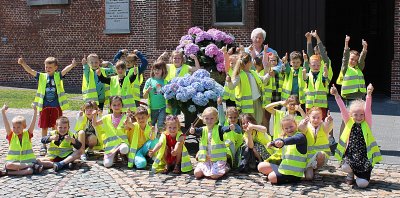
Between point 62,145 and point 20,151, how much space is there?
24.0 inches

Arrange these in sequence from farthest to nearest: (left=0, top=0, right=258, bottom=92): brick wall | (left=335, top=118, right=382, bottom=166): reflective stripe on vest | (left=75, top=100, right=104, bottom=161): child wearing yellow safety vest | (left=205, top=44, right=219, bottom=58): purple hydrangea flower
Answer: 1. (left=0, top=0, right=258, bottom=92): brick wall
2. (left=205, top=44, right=219, bottom=58): purple hydrangea flower
3. (left=75, top=100, right=104, bottom=161): child wearing yellow safety vest
4. (left=335, top=118, right=382, bottom=166): reflective stripe on vest

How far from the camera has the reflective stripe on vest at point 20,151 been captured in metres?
8.19

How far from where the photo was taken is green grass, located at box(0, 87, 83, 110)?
16078 millimetres

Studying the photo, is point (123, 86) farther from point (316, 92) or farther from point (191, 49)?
point (316, 92)

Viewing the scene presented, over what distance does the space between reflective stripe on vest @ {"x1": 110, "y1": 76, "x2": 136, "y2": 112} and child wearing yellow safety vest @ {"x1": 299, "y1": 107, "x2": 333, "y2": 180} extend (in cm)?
330

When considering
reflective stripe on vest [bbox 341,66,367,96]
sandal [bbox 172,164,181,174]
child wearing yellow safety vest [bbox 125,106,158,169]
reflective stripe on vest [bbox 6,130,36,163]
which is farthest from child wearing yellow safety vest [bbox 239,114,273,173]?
reflective stripe on vest [bbox 6,130,36,163]

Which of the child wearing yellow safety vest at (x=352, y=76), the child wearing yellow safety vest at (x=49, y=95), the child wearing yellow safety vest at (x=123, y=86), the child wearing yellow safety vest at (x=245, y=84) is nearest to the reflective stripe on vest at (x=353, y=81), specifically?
the child wearing yellow safety vest at (x=352, y=76)

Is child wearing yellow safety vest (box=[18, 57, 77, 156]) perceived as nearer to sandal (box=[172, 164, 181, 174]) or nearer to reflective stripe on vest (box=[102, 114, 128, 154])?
reflective stripe on vest (box=[102, 114, 128, 154])

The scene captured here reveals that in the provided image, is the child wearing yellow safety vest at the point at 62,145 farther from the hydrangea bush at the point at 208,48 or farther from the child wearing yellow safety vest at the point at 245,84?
the hydrangea bush at the point at 208,48

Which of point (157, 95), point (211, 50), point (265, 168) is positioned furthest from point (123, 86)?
point (265, 168)

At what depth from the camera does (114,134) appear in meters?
8.73

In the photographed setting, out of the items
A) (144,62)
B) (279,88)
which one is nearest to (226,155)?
(279,88)

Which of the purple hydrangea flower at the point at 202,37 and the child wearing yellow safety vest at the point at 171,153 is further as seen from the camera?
→ the purple hydrangea flower at the point at 202,37

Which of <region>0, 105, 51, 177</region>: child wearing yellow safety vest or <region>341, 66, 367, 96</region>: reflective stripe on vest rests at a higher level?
<region>341, 66, 367, 96</region>: reflective stripe on vest
